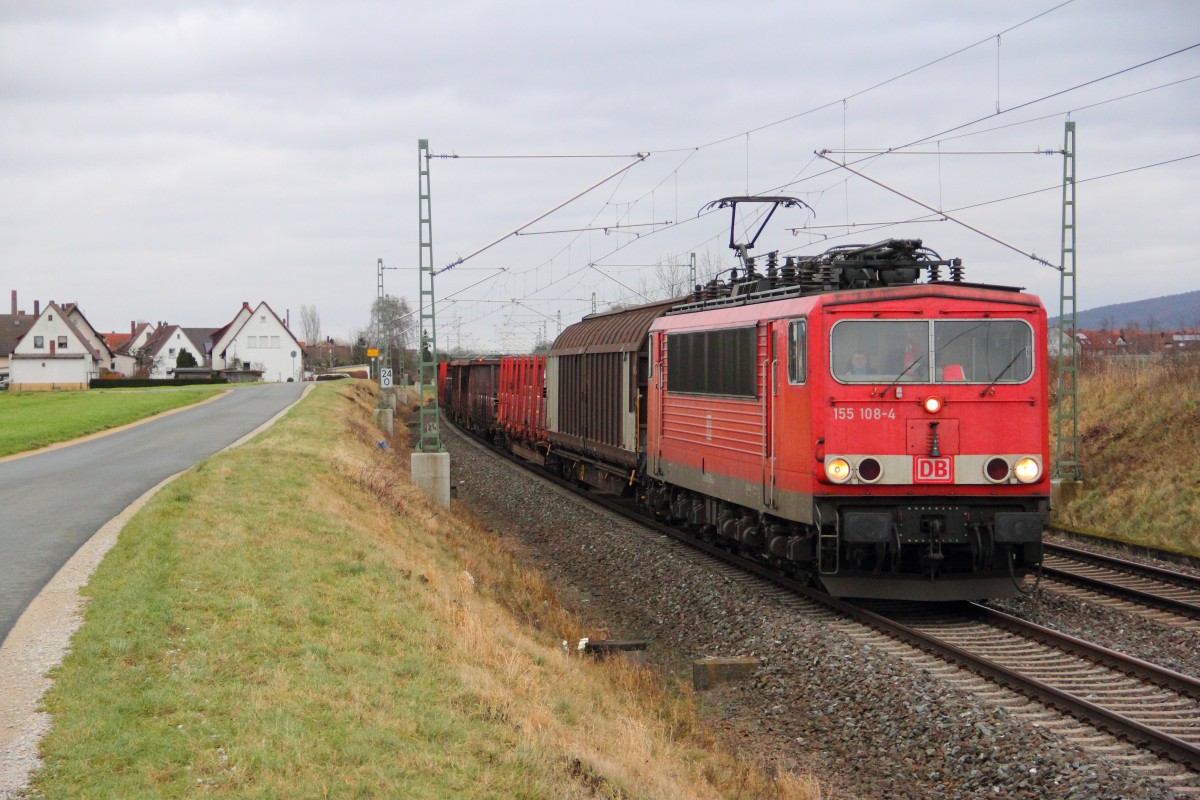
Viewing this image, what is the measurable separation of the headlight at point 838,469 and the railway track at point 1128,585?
3327 millimetres

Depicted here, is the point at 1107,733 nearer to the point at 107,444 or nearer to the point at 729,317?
the point at 729,317

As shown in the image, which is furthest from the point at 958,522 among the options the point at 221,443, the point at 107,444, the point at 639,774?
the point at 107,444

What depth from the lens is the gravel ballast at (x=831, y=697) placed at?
7426mm

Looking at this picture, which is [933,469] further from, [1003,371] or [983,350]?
[983,350]

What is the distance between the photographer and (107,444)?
2792 cm

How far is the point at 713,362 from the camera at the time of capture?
1488 centimetres

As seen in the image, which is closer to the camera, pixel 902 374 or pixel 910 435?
pixel 910 435

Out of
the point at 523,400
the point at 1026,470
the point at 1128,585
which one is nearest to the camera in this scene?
the point at 1026,470

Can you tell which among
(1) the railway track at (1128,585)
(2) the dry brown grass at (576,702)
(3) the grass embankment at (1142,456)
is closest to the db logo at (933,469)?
(1) the railway track at (1128,585)

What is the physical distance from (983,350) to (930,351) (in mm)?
581

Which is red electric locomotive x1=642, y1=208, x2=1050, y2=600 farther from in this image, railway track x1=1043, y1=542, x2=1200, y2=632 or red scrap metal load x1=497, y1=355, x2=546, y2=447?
red scrap metal load x1=497, y1=355, x2=546, y2=447

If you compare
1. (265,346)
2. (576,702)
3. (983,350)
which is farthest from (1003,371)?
→ (265,346)

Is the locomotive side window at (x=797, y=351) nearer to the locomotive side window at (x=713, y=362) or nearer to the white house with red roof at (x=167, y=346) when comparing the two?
the locomotive side window at (x=713, y=362)

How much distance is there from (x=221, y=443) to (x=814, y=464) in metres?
19.3
